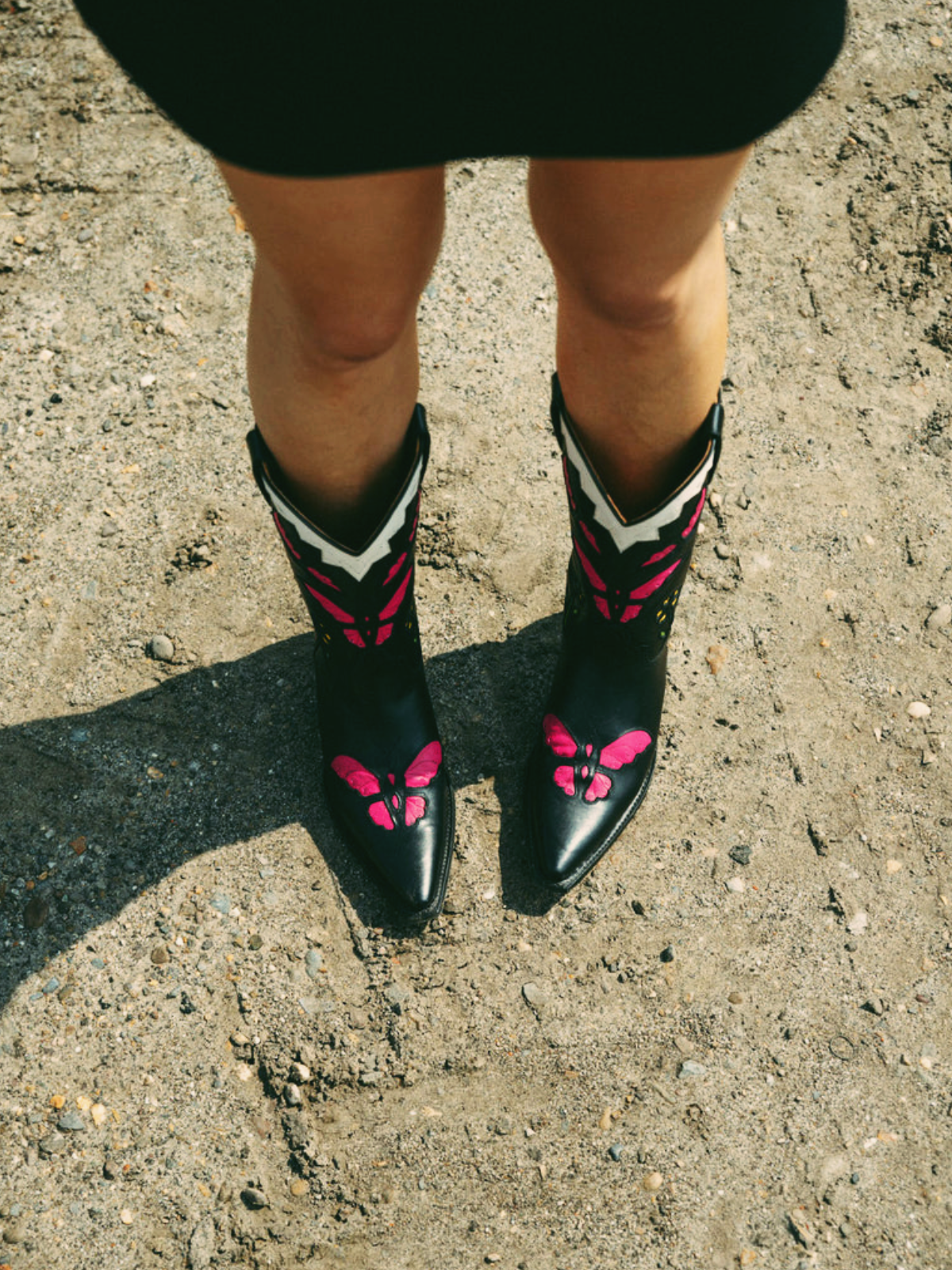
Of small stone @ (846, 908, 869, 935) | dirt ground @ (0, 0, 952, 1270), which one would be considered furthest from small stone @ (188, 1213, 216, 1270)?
small stone @ (846, 908, 869, 935)

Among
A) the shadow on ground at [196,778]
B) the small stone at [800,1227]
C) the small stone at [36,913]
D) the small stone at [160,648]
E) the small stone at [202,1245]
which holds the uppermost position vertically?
the small stone at [160,648]

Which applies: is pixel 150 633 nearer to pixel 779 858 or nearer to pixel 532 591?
pixel 532 591

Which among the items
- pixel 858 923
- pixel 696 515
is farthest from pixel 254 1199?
pixel 696 515

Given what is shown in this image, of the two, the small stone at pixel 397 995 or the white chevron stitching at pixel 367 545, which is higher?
the white chevron stitching at pixel 367 545

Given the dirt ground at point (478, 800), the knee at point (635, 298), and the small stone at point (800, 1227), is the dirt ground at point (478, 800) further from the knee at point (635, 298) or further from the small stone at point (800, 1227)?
the knee at point (635, 298)

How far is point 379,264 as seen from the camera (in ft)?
3.20

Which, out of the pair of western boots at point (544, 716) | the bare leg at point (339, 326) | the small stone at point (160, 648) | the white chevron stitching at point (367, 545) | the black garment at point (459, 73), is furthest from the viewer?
the small stone at point (160, 648)

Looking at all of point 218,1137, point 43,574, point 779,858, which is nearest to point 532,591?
point 779,858

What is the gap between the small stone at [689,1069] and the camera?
147cm

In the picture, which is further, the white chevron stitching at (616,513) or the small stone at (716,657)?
the small stone at (716,657)

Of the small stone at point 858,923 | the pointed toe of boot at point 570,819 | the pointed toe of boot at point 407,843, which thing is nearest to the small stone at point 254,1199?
the pointed toe of boot at point 407,843

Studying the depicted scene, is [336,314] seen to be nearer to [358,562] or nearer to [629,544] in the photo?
[358,562]

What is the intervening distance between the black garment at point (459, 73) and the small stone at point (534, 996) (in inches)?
45.0

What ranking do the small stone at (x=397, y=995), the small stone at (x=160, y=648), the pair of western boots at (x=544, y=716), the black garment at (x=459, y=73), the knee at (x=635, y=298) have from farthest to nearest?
1. the small stone at (x=160, y=648)
2. the small stone at (x=397, y=995)
3. the pair of western boots at (x=544, y=716)
4. the knee at (x=635, y=298)
5. the black garment at (x=459, y=73)
